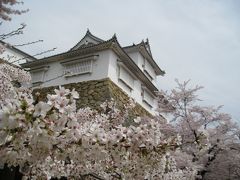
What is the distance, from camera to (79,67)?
13.8 metres

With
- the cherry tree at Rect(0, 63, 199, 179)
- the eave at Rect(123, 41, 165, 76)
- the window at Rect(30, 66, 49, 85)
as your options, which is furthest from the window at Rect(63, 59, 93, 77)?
the cherry tree at Rect(0, 63, 199, 179)

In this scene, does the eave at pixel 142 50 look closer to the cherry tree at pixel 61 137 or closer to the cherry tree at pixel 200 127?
the cherry tree at pixel 200 127

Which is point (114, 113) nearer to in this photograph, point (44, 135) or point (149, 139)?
point (149, 139)

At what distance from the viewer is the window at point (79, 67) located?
13.4 metres

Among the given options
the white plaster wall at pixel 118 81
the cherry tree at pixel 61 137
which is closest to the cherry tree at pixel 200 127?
the white plaster wall at pixel 118 81

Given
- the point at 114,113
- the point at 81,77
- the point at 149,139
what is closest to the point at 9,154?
the point at 149,139

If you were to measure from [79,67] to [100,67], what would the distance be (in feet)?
4.01

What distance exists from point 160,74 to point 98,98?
281 inches

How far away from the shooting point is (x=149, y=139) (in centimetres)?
283

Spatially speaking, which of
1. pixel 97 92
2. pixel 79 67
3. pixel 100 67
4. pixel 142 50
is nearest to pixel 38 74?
pixel 79 67

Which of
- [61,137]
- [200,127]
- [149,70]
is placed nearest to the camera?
[61,137]

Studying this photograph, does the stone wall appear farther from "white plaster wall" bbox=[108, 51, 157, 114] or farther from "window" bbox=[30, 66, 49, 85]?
"window" bbox=[30, 66, 49, 85]

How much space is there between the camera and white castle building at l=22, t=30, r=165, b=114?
A: 13109 mm

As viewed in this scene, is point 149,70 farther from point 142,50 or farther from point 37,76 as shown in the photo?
point 37,76
